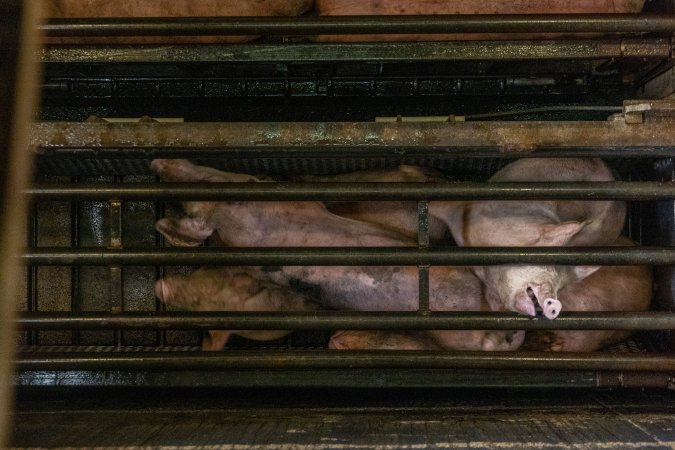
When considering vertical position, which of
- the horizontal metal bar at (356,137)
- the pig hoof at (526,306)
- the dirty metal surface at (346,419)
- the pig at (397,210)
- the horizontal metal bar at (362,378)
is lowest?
the dirty metal surface at (346,419)

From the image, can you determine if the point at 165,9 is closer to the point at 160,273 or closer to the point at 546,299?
the point at 160,273

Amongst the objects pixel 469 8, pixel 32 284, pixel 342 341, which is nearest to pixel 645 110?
pixel 469 8

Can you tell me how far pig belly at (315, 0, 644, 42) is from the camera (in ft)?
6.44

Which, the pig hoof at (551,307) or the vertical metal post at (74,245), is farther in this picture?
the vertical metal post at (74,245)

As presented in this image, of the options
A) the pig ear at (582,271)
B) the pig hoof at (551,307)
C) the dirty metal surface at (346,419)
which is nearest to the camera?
the pig hoof at (551,307)

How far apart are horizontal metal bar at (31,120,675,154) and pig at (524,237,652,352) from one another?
54 centimetres

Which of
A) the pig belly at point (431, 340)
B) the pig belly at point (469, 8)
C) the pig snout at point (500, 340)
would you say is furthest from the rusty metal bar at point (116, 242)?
the pig snout at point (500, 340)

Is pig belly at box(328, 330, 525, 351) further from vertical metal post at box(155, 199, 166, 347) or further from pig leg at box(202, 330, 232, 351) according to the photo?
vertical metal post at box(155, 199, 166, 347)

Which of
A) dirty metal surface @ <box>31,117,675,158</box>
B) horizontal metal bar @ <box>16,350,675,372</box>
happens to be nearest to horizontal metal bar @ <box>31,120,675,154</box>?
dirty metal surface @ <box>31,117,675,158</box>

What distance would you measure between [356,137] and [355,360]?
31.0 inches

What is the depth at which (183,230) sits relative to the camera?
7.07 ft

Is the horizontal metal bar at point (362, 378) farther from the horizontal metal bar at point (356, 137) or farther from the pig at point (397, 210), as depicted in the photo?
the horizontal metal bar at point (356, 137)

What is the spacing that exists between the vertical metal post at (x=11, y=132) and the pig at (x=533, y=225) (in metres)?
1.50

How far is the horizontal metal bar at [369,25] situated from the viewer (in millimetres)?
1714
